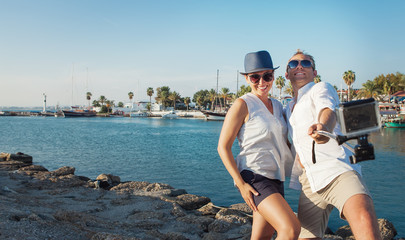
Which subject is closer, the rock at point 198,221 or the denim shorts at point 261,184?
the denim shorts at point 261,184

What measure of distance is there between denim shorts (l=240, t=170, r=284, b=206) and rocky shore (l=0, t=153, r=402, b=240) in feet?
9.39

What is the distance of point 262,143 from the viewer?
271 centimetres

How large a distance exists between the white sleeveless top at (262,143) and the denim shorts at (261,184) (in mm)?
34

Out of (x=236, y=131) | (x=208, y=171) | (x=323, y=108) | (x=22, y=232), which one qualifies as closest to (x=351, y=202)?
(x=323, y=108)

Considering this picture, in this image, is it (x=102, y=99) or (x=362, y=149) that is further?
(x=102, y=99)

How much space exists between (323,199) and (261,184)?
0.49 m

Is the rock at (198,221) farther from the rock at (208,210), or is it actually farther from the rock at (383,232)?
the rock at (383,232)

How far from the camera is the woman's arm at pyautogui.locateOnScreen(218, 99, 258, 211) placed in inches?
105

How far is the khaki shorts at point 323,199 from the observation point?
230 centimetres

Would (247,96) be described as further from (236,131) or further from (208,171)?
(208,171)

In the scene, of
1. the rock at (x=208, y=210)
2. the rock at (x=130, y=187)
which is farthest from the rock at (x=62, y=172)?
the rock at (x=208, y=210)

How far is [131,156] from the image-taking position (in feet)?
88.6

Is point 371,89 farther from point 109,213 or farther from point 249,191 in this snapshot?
point 249,191

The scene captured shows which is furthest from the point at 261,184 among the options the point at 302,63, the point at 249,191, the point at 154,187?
the point at 154,187
